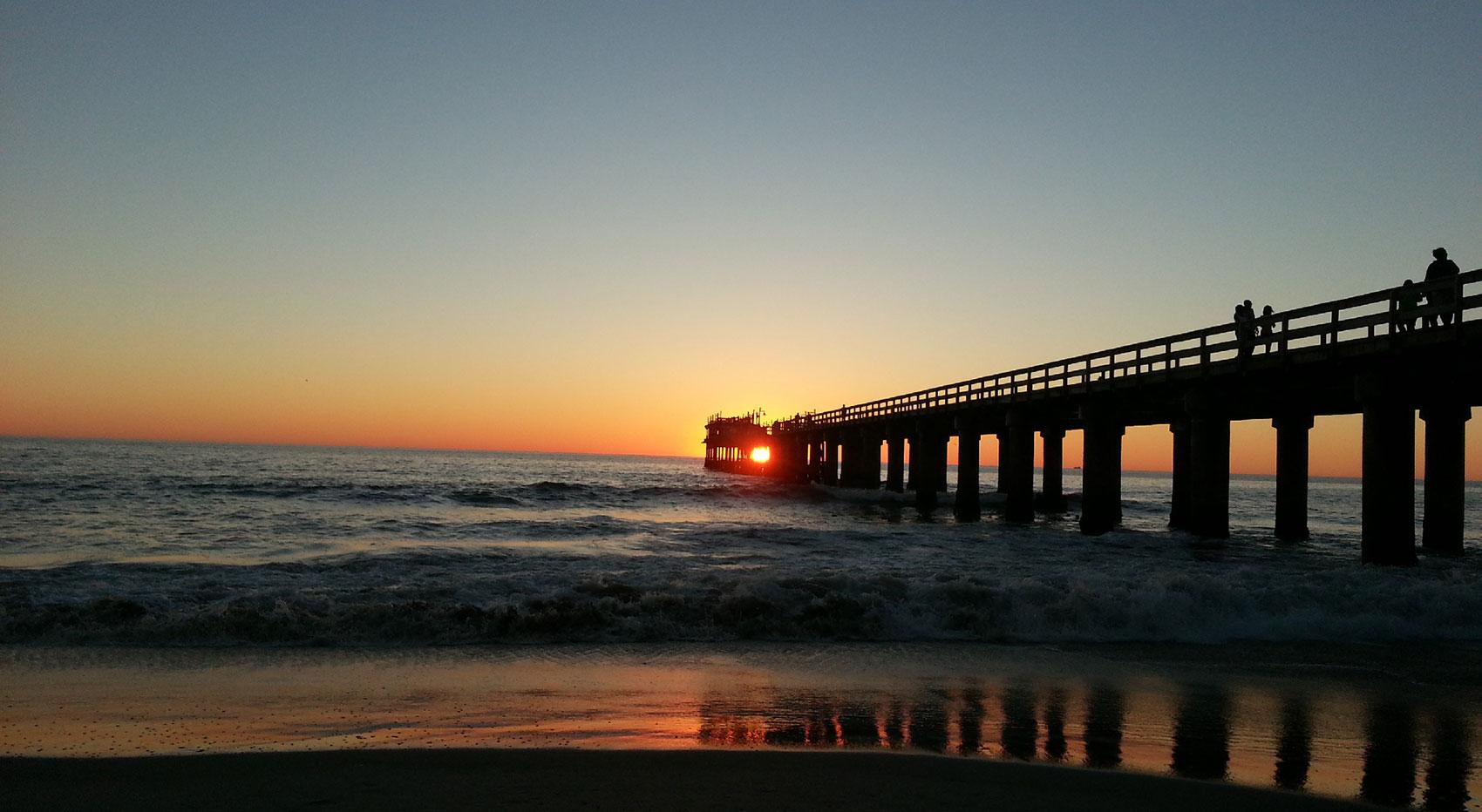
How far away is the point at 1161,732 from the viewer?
20.6ft

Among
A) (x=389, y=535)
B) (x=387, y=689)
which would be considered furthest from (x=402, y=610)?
(x=389, y=535)

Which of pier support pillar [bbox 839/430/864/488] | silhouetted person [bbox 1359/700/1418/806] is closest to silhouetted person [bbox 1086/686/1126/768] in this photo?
silhouetted person [bbox 1359/700/1418/806]

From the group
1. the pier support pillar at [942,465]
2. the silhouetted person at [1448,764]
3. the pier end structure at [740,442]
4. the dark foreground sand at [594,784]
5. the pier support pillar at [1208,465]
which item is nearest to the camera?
the dark foreground sand at [594,784]

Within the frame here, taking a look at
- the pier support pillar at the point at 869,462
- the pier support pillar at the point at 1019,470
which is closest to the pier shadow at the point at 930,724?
the pier support pillar at the point at 1019,470

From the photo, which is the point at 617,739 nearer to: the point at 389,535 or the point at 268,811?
the point at 268,811

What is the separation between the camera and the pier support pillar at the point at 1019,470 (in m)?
30.4

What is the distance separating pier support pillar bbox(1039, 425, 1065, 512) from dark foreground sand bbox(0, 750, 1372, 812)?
2753 centimetres

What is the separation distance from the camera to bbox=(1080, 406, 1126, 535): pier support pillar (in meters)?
25.7

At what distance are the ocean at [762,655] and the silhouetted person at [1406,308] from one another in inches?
157

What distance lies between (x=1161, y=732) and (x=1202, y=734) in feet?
0.83

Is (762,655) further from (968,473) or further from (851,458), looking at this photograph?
(851,458)

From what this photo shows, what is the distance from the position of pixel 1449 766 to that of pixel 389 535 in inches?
816

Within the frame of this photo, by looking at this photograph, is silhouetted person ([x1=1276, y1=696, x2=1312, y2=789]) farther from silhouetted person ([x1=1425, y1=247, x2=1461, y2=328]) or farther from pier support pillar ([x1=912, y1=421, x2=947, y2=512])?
pier support pillar ([x1=912, y1=421, x2=947, y2=512])

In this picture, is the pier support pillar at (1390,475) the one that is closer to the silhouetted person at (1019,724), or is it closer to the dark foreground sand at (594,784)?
the silhouetted person at (1019,724)
